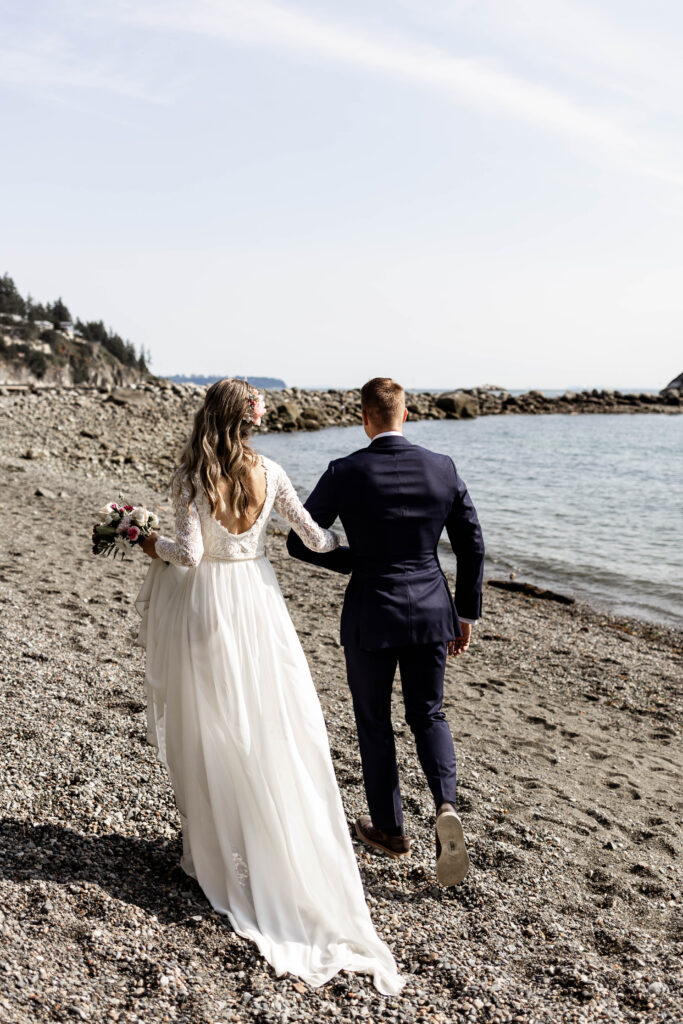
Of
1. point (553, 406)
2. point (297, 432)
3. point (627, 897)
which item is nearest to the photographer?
point (627, 897)

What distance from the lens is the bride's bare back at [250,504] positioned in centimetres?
352

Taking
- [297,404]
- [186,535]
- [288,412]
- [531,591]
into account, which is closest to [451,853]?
[186,535]

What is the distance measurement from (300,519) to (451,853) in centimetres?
169

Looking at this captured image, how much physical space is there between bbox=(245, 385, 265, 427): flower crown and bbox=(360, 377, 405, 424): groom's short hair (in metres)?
0.50

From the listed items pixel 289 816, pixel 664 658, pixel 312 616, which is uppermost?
pixel 289 816

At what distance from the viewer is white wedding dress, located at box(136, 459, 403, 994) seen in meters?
3.31

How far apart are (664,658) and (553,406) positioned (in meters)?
69.9

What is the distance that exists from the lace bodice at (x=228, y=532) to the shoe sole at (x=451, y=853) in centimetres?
139

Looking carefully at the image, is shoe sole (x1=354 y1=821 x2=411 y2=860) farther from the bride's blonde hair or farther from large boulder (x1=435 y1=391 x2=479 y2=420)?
large boulder (x1=435 y1=391 x2=479 y2=420)

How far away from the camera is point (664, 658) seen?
938 cm

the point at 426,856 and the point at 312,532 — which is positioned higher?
the point at 312,532

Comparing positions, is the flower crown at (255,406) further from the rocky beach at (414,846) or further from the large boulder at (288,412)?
the large boulder at (288,412)

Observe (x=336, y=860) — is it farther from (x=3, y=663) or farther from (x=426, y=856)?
(x=3, y=663)

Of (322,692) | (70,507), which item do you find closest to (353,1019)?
(322,692)
